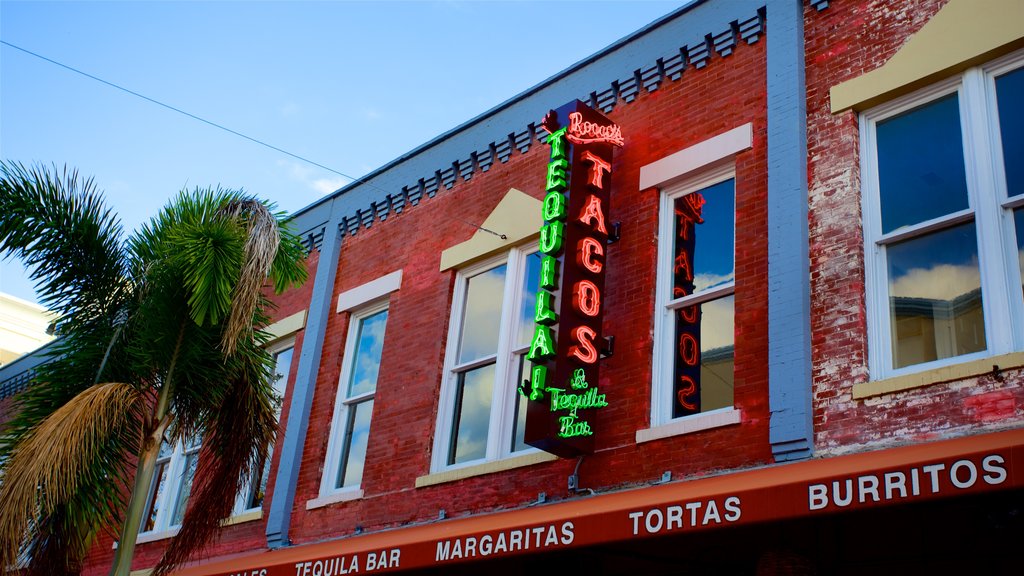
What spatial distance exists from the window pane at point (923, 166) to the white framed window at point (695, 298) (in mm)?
1549

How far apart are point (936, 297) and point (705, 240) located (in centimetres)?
252

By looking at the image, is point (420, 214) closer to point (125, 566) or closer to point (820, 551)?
point (125, 566)

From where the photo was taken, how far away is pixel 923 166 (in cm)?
845

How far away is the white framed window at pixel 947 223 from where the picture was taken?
299 inches

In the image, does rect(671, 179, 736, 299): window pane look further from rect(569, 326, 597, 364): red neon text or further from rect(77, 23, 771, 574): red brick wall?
rect(569, 326, 597, 364): red neon text

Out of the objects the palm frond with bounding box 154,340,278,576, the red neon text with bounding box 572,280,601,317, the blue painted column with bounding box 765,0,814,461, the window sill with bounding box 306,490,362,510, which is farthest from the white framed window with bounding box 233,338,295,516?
the blue painted column with bounding box 765,0,814,461

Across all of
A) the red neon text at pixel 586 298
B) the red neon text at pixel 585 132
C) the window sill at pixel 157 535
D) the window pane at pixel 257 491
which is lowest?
the window sill at pixel 157 535

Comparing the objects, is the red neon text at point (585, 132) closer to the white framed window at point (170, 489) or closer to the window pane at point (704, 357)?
the window pane at point (704, 357)

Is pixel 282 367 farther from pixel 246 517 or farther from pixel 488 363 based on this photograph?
pixel 488 363

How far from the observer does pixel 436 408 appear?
11.7 meters

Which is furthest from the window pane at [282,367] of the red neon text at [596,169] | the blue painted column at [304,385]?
the red neon text at [596,169]

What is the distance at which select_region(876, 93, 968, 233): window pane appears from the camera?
27.1ft

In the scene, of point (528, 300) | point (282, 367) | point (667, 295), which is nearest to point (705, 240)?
point (667, 295)

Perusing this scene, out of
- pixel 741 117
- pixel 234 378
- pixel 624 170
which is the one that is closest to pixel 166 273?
pixel 234 378
